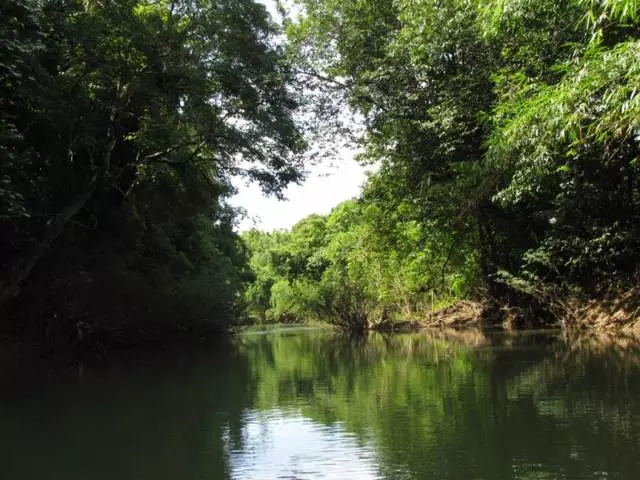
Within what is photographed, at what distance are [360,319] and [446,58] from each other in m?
11.3

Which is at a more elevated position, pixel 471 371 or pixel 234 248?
pixel 234 248

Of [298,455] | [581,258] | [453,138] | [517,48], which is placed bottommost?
[298,455]

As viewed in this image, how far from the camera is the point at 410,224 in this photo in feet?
83.0

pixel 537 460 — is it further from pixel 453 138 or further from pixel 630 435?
pixel 453 138

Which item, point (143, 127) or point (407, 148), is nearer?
point (143, 127)

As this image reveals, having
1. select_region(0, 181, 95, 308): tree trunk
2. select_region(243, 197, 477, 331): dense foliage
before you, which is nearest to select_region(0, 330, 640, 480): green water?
select_region(0, 181, 95, 308): tree trunk

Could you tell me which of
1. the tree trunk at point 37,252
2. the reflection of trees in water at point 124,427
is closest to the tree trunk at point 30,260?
the tree trunk at point 37,252

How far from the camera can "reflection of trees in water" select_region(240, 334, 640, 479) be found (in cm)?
479

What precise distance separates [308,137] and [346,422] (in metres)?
14.7

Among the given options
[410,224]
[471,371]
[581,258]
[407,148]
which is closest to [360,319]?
[410,224]

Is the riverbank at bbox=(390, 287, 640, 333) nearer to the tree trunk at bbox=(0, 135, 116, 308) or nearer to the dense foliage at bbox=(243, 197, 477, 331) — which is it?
the dense foliage at bbox=(243, 197, 477, 331)

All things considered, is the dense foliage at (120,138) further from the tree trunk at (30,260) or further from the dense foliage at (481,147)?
the dense foliage at (481,147)

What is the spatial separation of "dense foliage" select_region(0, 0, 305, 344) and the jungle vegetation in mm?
54

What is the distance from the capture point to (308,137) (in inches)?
805
